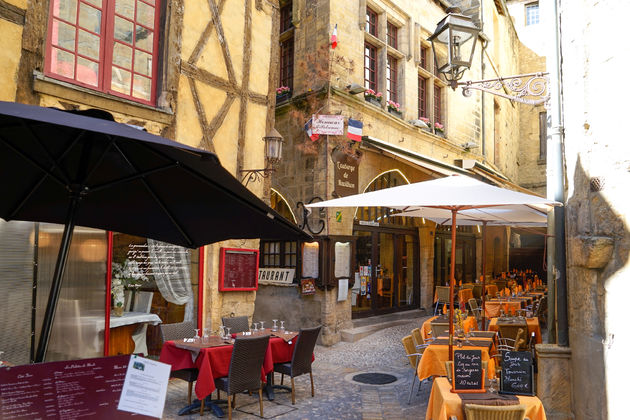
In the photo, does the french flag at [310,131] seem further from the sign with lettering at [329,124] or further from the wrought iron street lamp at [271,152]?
the wrought iron street lamp at [271,152]

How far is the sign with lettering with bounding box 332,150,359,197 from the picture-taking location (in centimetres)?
946

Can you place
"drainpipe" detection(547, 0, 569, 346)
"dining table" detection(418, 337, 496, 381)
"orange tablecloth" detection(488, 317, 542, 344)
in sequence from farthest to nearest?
"orange tablecloth" detection(488, 317, 542, 344)
"dining table" detection(418, 337, 496, 381)
"drainpipe" detection(547, 0, 569, 346)

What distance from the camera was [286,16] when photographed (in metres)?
11.1

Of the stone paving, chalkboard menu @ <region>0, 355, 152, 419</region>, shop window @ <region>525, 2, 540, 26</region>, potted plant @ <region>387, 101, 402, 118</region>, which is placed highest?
shop window @ <region>525, 2, 540, 26</region>

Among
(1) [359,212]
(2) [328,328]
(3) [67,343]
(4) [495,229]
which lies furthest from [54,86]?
(4) [495,229]

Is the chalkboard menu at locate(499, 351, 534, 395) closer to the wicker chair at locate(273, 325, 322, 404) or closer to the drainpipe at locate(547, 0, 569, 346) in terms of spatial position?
the drainpipe at locate(547, 0, 569, 346)

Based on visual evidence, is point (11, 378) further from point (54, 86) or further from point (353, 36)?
point (353, 36)

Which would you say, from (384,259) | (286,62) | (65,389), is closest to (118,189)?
(65,389)

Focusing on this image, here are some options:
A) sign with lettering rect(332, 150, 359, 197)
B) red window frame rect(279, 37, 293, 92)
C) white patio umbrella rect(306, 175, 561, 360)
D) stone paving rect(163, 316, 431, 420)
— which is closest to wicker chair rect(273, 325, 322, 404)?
stone paving rect(163, 316, 431, 420)

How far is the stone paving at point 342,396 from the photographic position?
5.31 meters

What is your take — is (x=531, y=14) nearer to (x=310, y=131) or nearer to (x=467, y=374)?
(x=310, y=131)

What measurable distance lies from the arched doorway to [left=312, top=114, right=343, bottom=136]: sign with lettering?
5.62 feet

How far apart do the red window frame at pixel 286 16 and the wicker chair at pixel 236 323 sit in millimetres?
6748

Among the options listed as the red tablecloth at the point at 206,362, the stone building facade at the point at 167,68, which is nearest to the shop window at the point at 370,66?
the stone building facade at the point at 167,68
